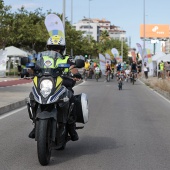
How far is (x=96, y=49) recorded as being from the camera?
12731cm

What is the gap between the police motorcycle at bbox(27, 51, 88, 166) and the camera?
668cm

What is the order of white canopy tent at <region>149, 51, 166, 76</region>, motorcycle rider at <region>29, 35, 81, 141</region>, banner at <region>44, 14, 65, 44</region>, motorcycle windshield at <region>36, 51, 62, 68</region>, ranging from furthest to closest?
white canopy tent at <region>149, 51, 166, 76</region> → banner at <region>44, 14, 65, 44</region> → motorcycle rider at <region>29, 35, 81, 141</region> → motorcycle windshield at <region>36, 51, 62, 68</region>

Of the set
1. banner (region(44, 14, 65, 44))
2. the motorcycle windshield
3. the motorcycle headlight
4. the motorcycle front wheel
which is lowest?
the motorcycle front wheel

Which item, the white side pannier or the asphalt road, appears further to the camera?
the white side pannier

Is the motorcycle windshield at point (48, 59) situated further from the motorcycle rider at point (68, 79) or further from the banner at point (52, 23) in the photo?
the banner at point (52, 23)

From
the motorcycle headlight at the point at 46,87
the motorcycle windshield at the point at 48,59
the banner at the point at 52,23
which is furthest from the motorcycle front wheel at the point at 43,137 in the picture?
the banner at the point at 52,23

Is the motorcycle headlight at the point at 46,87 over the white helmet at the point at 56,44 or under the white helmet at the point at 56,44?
under

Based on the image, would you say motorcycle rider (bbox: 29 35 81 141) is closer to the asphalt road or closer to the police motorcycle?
the police motorcycle

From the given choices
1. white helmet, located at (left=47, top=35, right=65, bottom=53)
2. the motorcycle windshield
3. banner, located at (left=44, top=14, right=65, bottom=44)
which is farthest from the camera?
banner, located at (left=44, top=14, right=65, bottom=44)

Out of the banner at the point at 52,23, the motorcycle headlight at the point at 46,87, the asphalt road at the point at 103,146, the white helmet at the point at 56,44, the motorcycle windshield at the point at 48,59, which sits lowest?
the asphalt road at the point at 103,146

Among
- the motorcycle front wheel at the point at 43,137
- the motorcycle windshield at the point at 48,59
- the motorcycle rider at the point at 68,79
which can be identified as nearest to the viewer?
the motorcycle front wheel at the point at 43,137

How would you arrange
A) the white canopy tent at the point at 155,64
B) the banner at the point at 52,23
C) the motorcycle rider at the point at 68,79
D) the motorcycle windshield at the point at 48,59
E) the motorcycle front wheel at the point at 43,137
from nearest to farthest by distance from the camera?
1. the motorcycle front wheel at the point at 43,137
2. the motorcycle windshield at the point at 48,59
3. the motorcycle rider at the point at 68,79
4. the banner at the point at 52,23
5. the white canopy tent at the point at 155,64

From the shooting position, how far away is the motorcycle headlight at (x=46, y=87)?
22.1ft

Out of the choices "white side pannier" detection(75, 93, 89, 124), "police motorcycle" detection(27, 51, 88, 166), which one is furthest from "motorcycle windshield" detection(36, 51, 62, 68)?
"white side pannier" detection(75, 93, 89, 124)
